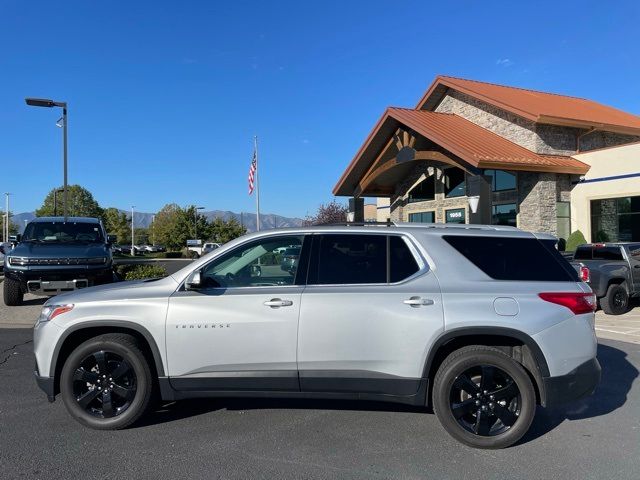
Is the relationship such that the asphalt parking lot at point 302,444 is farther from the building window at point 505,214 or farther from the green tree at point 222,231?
the green tree at point 222,231

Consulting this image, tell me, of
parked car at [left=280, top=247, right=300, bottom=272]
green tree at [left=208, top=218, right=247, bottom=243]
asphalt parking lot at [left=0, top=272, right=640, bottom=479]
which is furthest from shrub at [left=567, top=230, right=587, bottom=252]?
green tree at [left=208, top=218, right=247, bottom=243]

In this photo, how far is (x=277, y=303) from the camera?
4102 mm

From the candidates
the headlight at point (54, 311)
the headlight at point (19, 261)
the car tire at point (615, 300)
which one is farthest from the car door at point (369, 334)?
the headlight at point (19, 261)

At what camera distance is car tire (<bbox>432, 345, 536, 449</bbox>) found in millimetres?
3992

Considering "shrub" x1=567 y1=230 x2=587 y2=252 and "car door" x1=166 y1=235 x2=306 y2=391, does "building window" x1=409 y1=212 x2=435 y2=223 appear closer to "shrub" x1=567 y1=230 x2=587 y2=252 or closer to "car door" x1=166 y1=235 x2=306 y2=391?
"shrub" x1=567 y1=230 x2=587 y2=252

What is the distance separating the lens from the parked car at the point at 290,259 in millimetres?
4363

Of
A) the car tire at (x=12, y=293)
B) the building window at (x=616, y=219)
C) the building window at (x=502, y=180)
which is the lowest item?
the car tire at (x=12, y=293)

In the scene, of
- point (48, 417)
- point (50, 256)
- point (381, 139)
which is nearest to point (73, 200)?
point (381, 139)

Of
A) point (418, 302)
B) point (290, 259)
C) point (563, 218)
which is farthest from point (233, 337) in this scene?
point (563, 218)

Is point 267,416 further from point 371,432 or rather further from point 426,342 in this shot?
point 426,342

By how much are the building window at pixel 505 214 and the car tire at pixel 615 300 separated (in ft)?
27.7

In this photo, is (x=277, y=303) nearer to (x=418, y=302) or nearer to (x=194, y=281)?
(x=194, y=281)

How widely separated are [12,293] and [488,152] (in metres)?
14.0

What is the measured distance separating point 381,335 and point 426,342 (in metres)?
0.35
